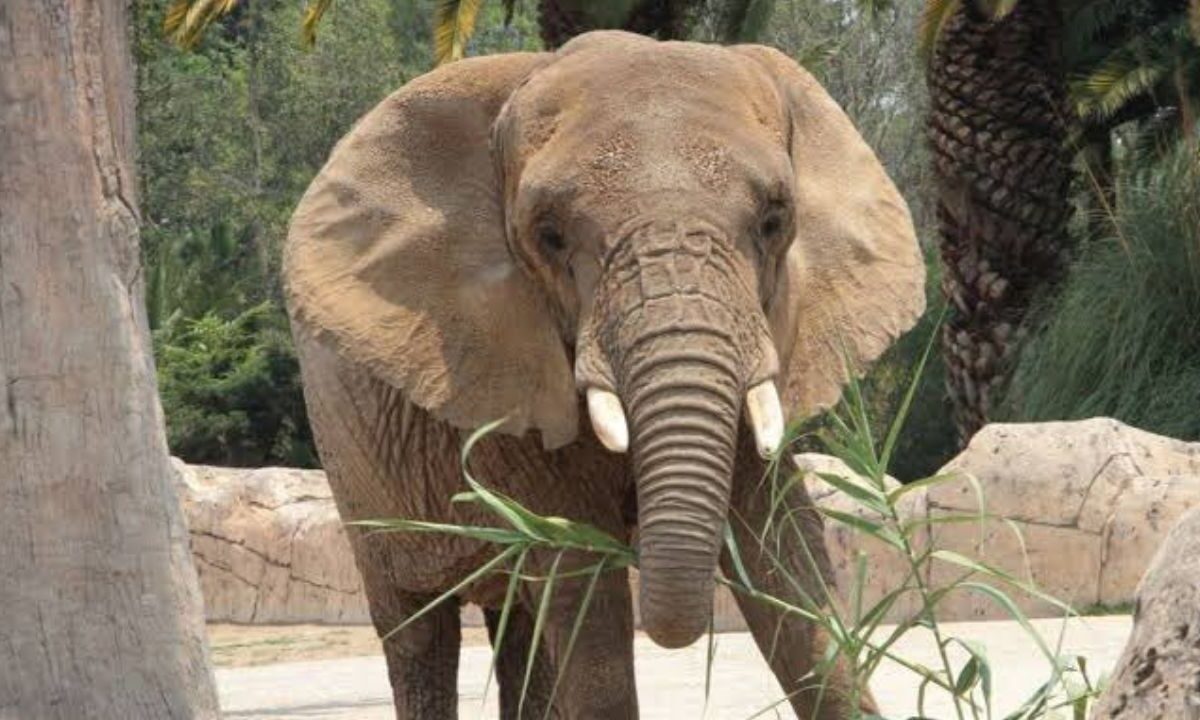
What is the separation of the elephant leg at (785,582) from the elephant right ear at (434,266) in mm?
436

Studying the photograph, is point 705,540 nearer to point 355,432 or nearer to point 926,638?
point 355,432

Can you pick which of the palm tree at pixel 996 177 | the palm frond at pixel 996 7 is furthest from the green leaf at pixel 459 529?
the palm tree at pixel 996 177

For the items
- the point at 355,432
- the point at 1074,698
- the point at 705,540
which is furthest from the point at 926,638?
the point at 1074,698

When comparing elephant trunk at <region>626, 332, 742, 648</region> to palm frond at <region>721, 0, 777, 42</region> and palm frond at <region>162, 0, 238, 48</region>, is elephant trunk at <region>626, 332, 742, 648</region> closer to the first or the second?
palm frond at <region>162, 0, 238, 48</region>

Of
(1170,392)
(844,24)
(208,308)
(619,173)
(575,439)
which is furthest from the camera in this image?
(844,24)

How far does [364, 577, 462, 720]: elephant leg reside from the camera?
7.71 m

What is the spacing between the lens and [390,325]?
633cm

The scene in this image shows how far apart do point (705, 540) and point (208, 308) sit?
21.7m

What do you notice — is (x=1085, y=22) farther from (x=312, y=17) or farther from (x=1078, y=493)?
(x=1078, y=493)

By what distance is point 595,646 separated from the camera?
19.3 ft

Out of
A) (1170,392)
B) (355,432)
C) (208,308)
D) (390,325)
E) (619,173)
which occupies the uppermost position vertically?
(619,173)

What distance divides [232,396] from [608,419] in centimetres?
1883

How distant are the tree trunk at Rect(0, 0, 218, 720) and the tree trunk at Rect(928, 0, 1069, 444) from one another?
483 inches

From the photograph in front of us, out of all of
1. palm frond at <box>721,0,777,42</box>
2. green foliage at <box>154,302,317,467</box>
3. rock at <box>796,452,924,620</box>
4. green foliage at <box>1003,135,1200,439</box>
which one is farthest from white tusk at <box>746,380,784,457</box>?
green foliage at <box>154,302,317,467</box>
